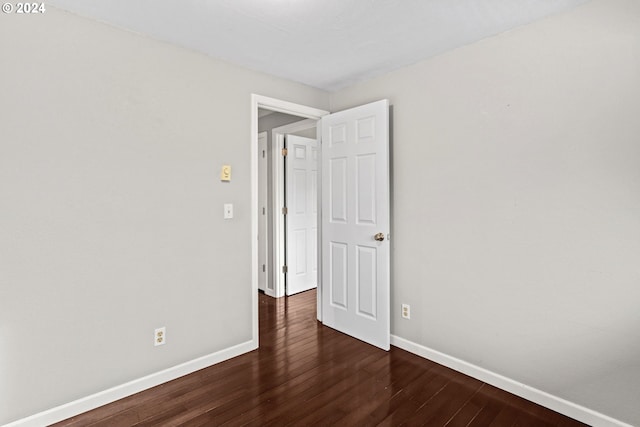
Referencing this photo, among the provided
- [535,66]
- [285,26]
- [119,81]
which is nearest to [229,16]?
[285,26]

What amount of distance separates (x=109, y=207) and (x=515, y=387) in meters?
2.86

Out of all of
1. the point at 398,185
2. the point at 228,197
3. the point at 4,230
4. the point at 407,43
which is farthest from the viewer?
the point at 398,185

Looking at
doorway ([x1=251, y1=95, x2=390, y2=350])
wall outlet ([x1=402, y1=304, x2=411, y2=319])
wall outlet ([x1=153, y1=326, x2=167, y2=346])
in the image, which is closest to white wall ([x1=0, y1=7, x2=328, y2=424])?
wall outlet ([x1=153, y1=326, x2=167, y2=346])

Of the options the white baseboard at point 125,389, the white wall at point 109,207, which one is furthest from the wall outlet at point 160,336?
Answer: the white baseboard at point 125,389

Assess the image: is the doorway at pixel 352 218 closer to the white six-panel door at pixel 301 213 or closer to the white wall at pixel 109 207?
the white wall at pixel 109 207

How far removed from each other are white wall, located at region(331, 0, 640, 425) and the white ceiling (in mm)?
221

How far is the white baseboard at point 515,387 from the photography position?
6.09ft

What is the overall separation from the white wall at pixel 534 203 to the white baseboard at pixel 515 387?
0.13 ft

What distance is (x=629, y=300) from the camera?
69.7 inches

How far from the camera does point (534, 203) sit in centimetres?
208

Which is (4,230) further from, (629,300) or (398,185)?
(629,300)

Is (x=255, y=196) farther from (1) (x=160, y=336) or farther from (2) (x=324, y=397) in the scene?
(2) (x=324, y=397)

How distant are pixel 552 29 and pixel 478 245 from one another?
1.41 m

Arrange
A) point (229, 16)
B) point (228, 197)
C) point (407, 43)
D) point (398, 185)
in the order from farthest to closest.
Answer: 1. point (398, 185)
2. point (228, 197)
3. point (407, 43)
4. point (229, 16)
